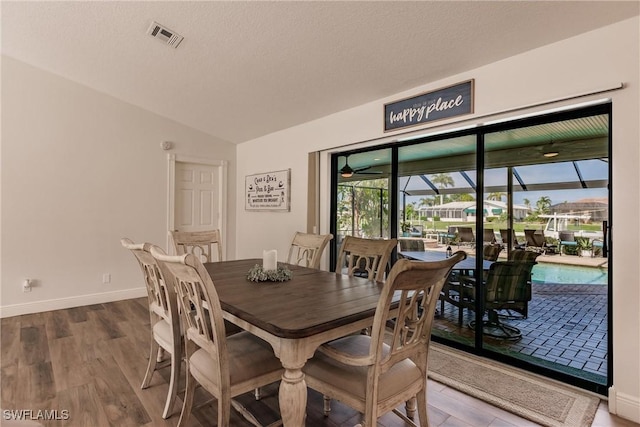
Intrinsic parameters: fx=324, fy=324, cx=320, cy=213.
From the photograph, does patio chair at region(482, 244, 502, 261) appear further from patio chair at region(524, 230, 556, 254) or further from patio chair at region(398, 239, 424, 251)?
patio chair at region(398, 239, 424, 251)

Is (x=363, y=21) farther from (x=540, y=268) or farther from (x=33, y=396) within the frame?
(x=33, y=396)

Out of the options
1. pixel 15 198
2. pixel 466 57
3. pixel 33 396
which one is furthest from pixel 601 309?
pixel 15 198

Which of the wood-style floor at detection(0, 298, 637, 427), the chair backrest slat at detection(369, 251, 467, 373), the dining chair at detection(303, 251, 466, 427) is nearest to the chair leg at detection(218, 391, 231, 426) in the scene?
the dining chair at detection(303, 251, 466, 427)

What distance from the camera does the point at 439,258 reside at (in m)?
3.12

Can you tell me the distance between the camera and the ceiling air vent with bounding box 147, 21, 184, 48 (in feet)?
8.95

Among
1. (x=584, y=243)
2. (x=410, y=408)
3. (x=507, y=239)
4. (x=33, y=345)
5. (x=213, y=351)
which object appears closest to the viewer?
(x=213, y=351)

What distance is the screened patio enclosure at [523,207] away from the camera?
228cm

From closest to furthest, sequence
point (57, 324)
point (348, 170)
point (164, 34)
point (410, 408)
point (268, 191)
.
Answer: point (410, 408) < point (164, 34) < point (57, 324) < point (348, 170) < point (268, 191)

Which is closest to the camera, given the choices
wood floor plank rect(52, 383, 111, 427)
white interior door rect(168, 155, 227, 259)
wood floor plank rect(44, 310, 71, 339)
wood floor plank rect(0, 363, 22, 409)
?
wood floor plank rect(52, 383, 111, 427)

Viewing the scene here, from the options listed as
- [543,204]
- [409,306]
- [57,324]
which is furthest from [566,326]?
[57,324]

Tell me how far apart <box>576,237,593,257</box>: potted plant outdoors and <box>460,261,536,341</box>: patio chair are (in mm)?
470

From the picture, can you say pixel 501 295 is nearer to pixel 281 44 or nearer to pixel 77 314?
pixel 281 44

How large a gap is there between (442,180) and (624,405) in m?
1.97

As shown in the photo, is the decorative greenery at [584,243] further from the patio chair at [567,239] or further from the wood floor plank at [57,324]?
the wood floor plank at [57,324]
